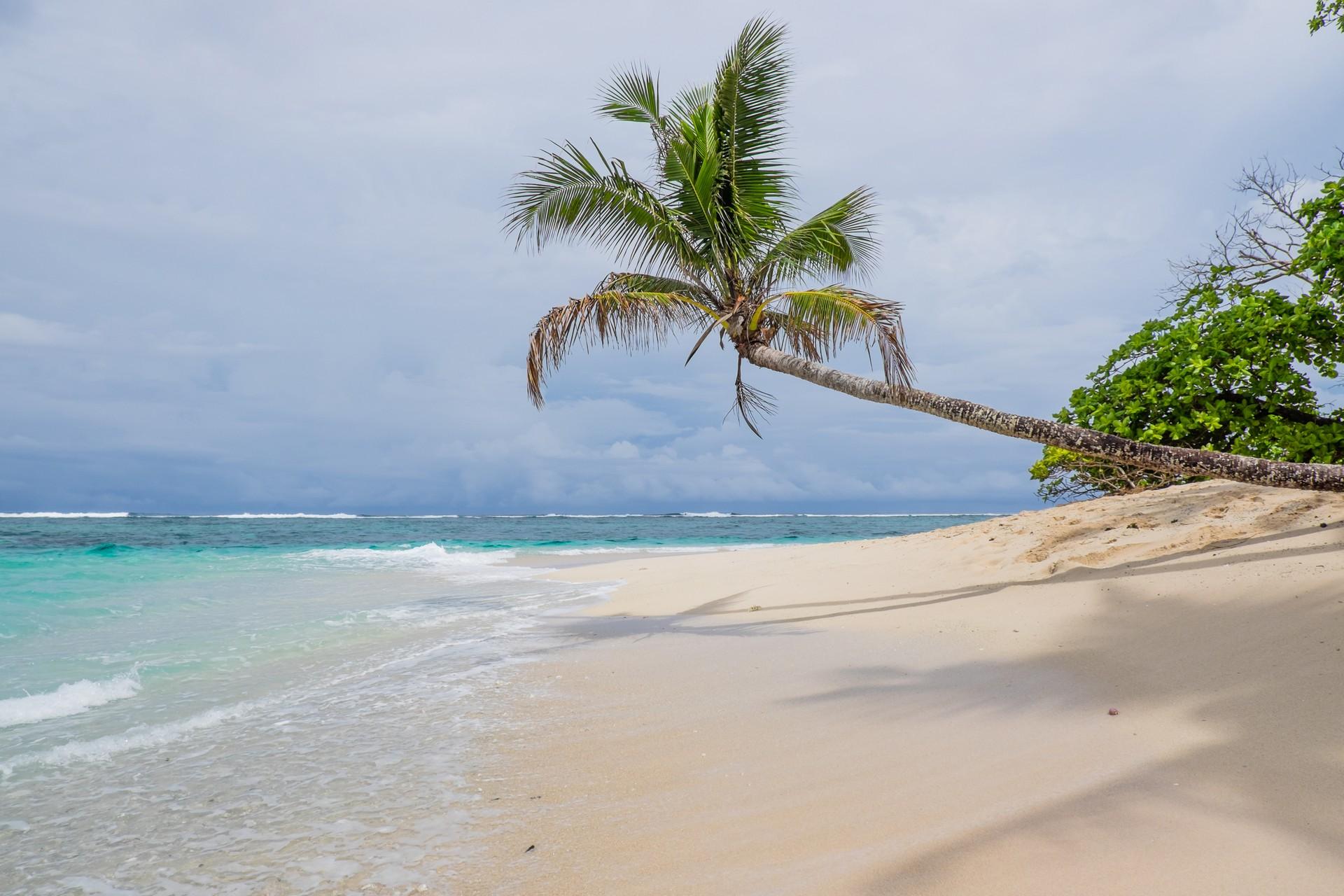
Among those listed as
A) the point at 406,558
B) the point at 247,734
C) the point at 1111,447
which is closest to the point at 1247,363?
the point at 1111,447

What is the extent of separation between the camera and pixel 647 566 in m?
14.4

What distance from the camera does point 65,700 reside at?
14.6ft

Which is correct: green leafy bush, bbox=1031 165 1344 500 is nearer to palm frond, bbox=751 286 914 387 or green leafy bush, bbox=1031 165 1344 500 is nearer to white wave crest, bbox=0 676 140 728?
palm frond, bbox=751 286 914 387

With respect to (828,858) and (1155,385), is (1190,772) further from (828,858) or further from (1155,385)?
(1155,385)

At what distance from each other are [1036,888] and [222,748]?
3.50 meters

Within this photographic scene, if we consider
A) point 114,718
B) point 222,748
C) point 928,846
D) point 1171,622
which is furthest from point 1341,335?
point 114,718

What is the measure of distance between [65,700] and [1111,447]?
769cm

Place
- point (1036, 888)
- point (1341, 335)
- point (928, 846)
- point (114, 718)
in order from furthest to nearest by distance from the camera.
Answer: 1. point (1341, 335)
2. point (114, 718)
3. point (928, 846)
4. point (1036, 888)

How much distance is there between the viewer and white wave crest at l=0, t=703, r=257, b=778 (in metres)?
3.36

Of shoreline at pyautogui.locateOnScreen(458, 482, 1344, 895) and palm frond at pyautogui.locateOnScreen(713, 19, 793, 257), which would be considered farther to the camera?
palm frond at pyautogui.locateOnScreen(713, 19, 793, 257)

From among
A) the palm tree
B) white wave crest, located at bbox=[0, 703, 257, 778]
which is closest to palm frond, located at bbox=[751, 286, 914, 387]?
the palm tree

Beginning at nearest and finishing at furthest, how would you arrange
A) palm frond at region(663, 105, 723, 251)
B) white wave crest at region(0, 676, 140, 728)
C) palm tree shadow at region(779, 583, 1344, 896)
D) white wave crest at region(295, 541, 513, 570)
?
palm tree shadow at region(779, 583, 1344, 896) < white wave crest at region(0, 676, 140, 728) < palm frond at region(663, 105, 723, 251) < white wave crest at region(295, 541, 513, 570)

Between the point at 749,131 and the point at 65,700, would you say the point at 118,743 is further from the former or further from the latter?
the point at 749,131

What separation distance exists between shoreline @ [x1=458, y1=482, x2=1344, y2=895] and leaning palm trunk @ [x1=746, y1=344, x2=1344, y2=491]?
0.50 metres
